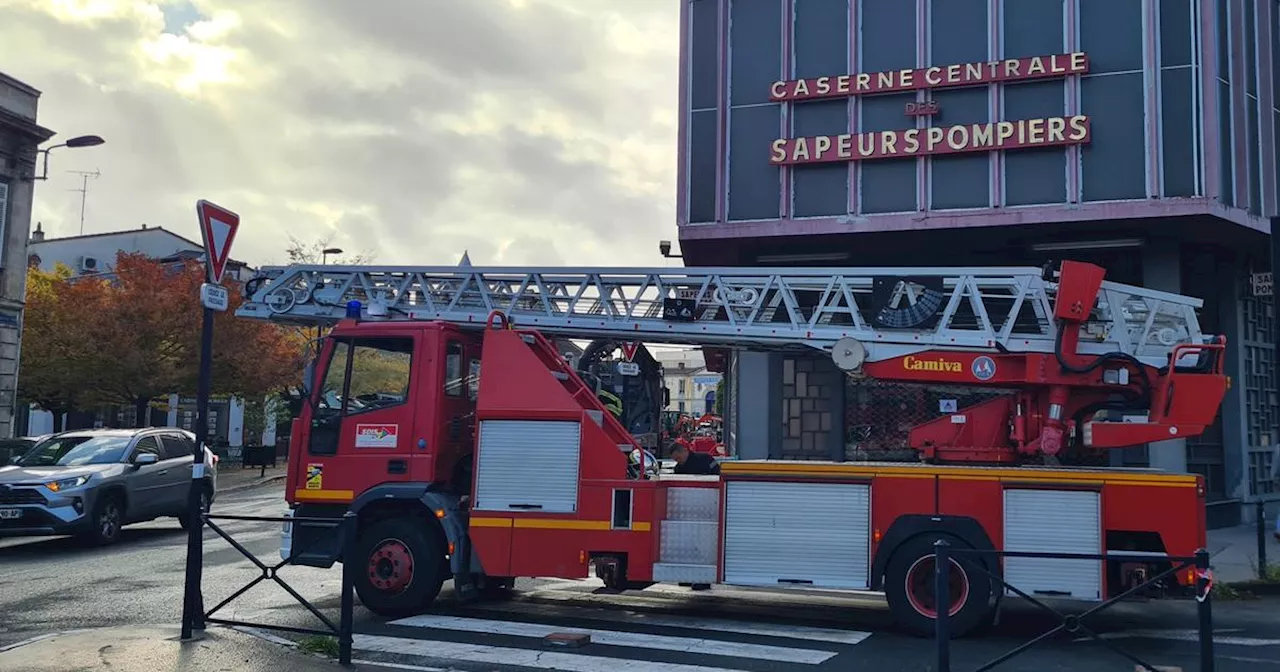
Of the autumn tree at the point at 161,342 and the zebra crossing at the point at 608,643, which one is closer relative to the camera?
the zebra crossing at the point at 608,643

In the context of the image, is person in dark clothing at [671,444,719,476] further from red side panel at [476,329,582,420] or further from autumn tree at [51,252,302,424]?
autumn tree at [51,252,302,424]

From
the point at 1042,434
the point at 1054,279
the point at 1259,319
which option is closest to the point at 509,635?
the point at 1042,434

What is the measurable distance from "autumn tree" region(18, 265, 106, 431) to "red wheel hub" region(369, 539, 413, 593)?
76.1ft

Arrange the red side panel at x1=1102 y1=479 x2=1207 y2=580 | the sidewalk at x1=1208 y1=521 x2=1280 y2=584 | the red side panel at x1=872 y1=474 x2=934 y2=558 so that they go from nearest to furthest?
the red side panel at x1=1102 y1=479 x2=1207 y2=580 < the red side panel at x1=872 y1=474 x2=934 y2=558 < the sidewalk at x1=1208 y1=521 x2=1280 y2=584

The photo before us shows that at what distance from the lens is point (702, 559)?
9.48 metres

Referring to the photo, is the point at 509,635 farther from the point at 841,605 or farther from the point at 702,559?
the point at 841,605

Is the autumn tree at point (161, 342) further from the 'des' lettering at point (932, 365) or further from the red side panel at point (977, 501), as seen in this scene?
A: the red side panel at point (977, 501)

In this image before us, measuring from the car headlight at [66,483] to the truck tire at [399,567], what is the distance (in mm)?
7038

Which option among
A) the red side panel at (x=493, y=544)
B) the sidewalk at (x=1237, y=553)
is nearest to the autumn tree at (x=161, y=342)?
the red side panel at (x=493, y=544)

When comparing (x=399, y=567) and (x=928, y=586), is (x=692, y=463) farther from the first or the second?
(x=399, y=567)

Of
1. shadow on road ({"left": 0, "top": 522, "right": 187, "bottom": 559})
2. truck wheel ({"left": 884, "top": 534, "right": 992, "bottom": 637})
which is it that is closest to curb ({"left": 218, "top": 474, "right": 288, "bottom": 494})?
shadow on road ({"left": 0, "top": 522, "right": 187, "bottom": 559})

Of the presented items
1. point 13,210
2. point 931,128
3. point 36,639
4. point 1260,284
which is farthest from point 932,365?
point 13,210

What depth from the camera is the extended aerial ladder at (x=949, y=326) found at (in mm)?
9648

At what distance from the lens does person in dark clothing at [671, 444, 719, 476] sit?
11.4m
